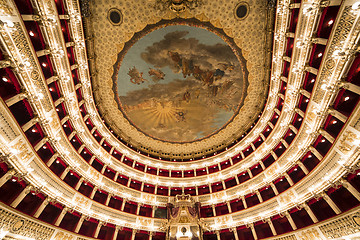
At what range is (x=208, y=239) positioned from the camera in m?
19.7

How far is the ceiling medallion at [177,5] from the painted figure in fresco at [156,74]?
23.0 ft

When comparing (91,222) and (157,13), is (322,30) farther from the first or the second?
(91,222)

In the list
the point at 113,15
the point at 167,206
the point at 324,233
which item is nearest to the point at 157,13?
the point at 113,15

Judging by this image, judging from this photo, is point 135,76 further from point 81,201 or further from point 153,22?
point 81,201

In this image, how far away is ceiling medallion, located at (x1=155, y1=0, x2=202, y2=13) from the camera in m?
17.1

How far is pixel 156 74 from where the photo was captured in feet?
71.5

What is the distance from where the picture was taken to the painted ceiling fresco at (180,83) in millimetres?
19500

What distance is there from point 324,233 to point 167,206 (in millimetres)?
15980

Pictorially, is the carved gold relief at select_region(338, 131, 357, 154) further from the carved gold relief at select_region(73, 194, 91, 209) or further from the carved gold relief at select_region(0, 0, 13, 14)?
the carved gold relief at select_region(73, 194, 91, 209)

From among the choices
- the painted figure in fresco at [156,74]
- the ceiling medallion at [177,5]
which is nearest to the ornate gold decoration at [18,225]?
the painted figure in fresco at [156,74]

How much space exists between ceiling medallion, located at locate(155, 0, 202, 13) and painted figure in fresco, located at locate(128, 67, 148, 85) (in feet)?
25.9

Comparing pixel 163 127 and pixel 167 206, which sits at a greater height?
pixel 163 127

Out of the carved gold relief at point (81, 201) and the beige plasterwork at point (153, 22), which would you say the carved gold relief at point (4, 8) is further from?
the carved gold relief at point (81, 201)

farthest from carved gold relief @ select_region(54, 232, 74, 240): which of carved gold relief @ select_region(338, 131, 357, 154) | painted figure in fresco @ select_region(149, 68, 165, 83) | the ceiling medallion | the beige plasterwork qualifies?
the ceiling medallion
